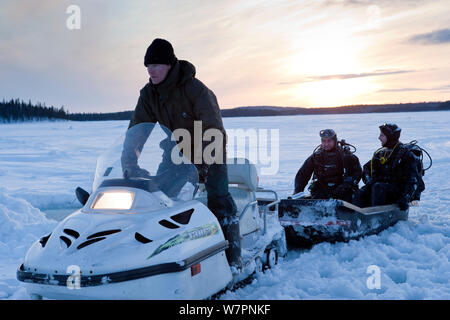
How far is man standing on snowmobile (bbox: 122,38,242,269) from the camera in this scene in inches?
132

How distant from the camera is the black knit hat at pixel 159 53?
131 inches

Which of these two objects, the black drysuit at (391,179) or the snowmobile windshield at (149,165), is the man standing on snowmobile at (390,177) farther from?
the snowmobile windshield at (149,165)

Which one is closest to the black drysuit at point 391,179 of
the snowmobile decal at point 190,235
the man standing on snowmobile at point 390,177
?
the man standing on snowmobile at point 390,177

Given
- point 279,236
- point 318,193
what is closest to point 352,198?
point 318,193

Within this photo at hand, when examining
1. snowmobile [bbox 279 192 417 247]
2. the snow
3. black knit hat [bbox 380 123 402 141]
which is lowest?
the snow

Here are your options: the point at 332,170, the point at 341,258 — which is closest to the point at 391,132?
the point at 332,170

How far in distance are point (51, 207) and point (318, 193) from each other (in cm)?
460

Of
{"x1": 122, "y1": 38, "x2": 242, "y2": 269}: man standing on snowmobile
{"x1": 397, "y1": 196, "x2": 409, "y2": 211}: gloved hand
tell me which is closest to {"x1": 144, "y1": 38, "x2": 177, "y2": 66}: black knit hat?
{"x1": 122, "y1": 38, "x2": 242, "y2": 269}: man standing on snowmobile

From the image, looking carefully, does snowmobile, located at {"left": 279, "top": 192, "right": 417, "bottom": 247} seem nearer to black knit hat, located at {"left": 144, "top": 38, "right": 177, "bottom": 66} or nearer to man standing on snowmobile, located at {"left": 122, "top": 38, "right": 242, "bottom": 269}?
man standing on snowmobile, located at {"left": 122, "top": 38, "right": 242, "bottom": 269}

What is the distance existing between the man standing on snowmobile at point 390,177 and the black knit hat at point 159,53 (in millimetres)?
3732

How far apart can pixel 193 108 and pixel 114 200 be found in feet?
3.23

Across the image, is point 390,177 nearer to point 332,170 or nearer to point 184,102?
point 332,170

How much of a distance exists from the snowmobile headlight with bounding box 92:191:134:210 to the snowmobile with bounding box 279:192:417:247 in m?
2.86

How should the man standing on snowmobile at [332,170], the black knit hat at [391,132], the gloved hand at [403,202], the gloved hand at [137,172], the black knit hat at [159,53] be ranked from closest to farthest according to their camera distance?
the gloved hand at [137,172] → the black knit hat at [159,53] → the gloved hand at [403,202] → the black knit hat at [391,132] → the man standing on snowmobile at [332,170]
